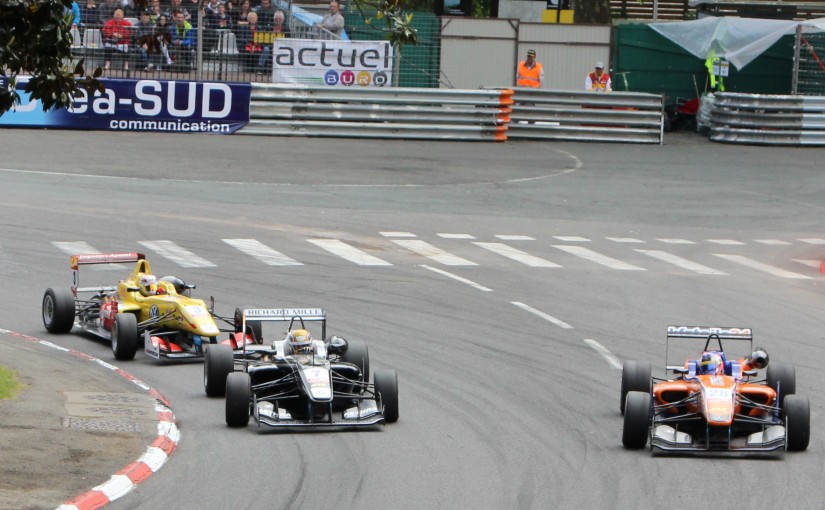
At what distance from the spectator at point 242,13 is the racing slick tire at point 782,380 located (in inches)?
938

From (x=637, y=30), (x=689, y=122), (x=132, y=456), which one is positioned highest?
(x=637, y=30)

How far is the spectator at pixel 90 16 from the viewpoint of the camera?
3309cm

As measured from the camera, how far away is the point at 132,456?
10.9m

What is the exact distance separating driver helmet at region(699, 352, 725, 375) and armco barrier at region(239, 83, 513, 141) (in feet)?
74.6

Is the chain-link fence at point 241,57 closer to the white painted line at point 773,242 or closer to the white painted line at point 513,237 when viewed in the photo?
the white painted line at point 513,237

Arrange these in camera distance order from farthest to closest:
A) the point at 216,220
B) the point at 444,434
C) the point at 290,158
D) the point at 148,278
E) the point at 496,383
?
1. the point at 290,158
2. the point at 216,220
3. the point at 148,278
4. the point at 496,383
5. the point at 444,434

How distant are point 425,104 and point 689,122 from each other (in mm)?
9555

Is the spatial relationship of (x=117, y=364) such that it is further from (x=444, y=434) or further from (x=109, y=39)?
(x=109, y=39)

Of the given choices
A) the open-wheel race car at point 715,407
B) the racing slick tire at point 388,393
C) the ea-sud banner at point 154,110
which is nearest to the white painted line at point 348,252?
the racing slick tire at point 388,393

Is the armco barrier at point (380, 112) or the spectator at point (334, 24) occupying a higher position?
the spectator at point (334, 24)

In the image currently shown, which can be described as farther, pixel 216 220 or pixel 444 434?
pixel 216 220

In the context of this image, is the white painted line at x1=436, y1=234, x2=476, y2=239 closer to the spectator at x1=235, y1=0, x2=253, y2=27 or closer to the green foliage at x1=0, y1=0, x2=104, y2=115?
the green foliage at x1=0, y1=0, x2=104, y2=115

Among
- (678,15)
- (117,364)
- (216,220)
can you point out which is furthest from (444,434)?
(678,15)

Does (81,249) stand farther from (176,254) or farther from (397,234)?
(397,234)
